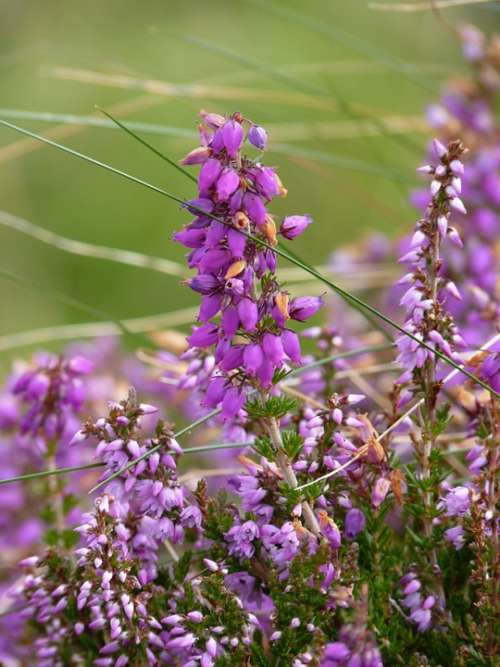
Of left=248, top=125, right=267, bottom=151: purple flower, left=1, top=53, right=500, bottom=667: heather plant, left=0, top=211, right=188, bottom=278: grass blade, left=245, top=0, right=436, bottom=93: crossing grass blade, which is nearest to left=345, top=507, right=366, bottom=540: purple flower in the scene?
left=1, top=53, right=500, bottom=667: heather plant

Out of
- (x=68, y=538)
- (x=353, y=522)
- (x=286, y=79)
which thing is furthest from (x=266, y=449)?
(x=286, y=79)

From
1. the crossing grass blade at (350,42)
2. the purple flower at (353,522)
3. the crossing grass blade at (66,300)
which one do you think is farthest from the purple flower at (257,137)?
the crossing grass blade at (350,42)

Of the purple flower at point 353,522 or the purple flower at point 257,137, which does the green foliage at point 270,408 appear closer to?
the purple flower at point 353,522

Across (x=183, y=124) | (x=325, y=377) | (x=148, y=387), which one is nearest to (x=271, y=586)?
(x=325, y=377)

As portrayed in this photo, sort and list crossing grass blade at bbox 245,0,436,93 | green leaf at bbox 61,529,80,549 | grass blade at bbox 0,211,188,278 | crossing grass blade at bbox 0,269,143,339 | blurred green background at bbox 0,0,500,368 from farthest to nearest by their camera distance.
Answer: blurred green background at bbox 0,0,500,368, crossing grass blade at bbox 245,0,436,93, grass blade at bbox 0,211,188,278, crossing grass blade at bbox 0,269,143,339, green leaf at bbox 61,529,80,549

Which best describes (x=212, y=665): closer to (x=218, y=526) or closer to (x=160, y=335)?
(x=218, y=526)

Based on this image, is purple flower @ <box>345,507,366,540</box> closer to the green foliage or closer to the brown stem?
the brown stem

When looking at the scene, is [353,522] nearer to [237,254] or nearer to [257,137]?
[237,254]
